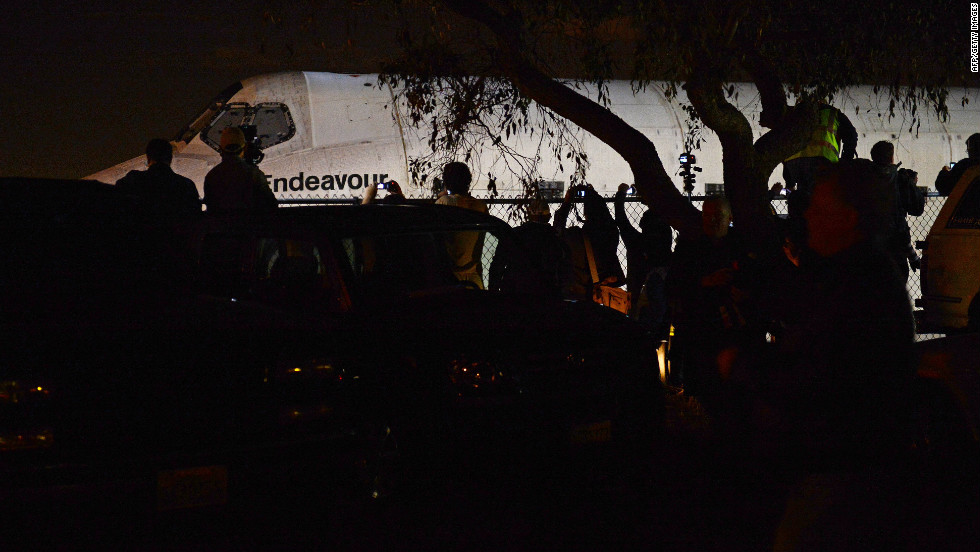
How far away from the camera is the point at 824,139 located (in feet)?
34.1

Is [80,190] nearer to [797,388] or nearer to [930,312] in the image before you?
[797,388]

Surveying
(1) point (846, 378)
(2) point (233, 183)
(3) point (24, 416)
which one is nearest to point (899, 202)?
(2) point (233, 183)

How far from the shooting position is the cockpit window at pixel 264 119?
51.7ft

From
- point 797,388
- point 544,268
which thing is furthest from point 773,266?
point 797,388

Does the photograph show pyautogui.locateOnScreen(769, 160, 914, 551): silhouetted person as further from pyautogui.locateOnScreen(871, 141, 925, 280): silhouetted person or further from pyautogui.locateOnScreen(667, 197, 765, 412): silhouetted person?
pyautogui.locateOnScreen(871, 141, 925, 280): silhouetted person

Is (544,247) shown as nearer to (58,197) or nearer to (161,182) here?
(161,182)

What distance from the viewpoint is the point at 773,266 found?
8086 millimetres

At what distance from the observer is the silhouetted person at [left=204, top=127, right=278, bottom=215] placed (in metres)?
8.46

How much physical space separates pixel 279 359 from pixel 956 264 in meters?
6.97

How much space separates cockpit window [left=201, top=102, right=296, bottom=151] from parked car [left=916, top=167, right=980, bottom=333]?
30.7ft

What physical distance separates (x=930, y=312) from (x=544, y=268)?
493 cm

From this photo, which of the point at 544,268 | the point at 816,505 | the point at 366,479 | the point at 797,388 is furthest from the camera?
the point at 544,268
